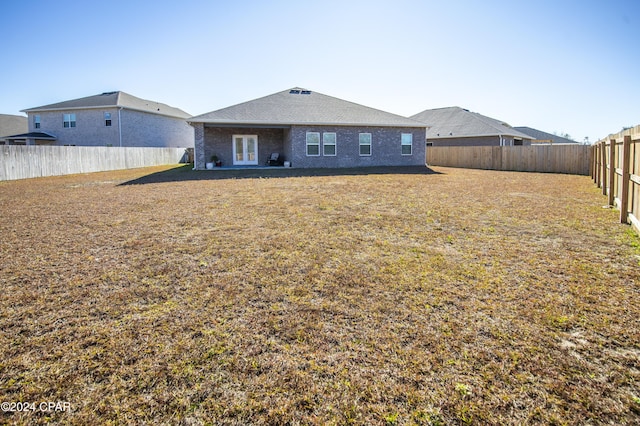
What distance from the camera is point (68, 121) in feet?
107

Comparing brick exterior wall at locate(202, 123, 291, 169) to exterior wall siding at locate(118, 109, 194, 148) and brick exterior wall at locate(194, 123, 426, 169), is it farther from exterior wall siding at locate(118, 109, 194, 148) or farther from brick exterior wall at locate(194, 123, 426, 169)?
exterior wall siding at locate(118, 109, 194, 148)

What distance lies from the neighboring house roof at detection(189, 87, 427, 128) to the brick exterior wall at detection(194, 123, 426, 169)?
584 millimetres

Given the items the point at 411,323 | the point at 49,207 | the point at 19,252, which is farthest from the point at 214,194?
the point at 411,323

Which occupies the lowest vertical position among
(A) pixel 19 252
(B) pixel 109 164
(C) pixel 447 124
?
(A) pixel 19 252

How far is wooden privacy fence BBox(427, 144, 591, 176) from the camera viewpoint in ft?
65.0

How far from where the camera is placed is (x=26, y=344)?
2732mm

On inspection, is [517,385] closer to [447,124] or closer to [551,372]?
[551,372]

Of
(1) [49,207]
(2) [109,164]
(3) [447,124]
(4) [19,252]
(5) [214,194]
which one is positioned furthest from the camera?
(3) [447,124]

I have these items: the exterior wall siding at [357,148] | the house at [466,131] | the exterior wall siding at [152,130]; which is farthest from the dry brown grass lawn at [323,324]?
the exterior wall siding at [152,130]

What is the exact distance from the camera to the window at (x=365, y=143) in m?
23.0

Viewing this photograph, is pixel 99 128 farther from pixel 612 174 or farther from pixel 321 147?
pixel 612 174

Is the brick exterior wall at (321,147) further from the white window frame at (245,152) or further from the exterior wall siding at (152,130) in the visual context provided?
the exterior wall siding at (152,130)

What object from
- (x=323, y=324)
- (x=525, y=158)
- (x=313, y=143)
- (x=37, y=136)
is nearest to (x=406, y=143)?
(x=313, y=143)

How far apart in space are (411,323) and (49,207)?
31.5 ft
